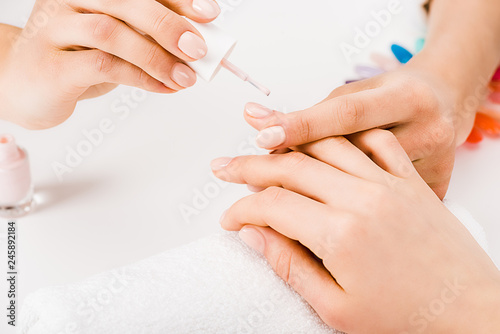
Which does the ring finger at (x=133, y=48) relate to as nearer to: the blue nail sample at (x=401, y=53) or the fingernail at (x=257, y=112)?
the fingernail at (x=257, y=112)

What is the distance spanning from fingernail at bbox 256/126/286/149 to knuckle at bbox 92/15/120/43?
0.69ft

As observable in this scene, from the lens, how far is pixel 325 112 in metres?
0.60

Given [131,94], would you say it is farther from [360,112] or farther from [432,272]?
[432,272]

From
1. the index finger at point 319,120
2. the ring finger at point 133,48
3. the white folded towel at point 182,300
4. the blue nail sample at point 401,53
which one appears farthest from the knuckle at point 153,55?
the blue nail sample at point 401,53

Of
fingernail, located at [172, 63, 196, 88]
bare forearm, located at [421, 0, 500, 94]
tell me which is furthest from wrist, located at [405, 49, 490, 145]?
fingernail, located at [172, 63, 196, 88]

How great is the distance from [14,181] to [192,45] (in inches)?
13.1

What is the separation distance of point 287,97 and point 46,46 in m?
0.40

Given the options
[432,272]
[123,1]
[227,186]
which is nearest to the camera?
[432,272]

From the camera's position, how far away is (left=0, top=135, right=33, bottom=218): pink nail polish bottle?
0.72 m

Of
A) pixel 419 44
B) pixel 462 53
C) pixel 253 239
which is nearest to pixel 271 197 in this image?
pixel 253 239

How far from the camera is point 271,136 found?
59cm

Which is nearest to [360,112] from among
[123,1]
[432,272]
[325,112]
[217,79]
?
[325,112]

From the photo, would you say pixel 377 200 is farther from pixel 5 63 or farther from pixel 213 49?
pixel 5 63

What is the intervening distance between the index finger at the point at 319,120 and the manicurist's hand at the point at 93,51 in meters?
0.10
